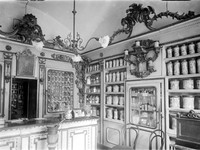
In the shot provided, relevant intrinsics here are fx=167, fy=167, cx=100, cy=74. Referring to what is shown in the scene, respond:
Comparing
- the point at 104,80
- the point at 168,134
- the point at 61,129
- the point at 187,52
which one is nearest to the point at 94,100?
the point at 104,80

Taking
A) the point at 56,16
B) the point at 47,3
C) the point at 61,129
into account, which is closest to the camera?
the point at 61,129

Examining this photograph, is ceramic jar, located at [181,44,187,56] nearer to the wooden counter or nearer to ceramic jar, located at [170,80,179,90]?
ceramic jar, located at [170,80,179,90]

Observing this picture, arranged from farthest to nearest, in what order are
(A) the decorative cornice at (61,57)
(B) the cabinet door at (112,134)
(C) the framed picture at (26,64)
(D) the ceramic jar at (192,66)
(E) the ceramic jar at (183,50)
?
1. (A) the decorative cornice at (61,57)
2. (B) the cabinet door at (112,134)
3. (C) the framed picture at (26,64)
4. (E) the ceramic jar at (183,50)
5. (D) the ceramic jar at (192,66)

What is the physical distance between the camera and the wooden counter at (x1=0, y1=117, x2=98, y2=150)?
7.68ft

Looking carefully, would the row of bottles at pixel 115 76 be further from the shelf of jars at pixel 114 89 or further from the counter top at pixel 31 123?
the counter top at pixel 31 123

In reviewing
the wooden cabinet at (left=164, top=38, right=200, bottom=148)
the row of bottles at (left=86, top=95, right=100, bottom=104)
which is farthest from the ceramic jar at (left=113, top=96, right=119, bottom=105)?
the wooden cabinet at (left=164, top=38, right=200, bottom=148)

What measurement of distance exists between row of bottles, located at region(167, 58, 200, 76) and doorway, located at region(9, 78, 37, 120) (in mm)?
3034

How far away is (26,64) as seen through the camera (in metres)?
3.89

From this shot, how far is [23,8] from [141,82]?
313cm

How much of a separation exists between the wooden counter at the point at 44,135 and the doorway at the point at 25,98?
1.28 meters

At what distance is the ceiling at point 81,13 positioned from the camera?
330 centimetres

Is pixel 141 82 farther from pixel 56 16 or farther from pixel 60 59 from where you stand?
pixel 56 16

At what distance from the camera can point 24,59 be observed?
3869 millimetres

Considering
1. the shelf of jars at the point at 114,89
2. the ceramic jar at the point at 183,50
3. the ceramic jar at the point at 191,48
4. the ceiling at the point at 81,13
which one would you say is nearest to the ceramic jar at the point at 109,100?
the shelf of jars at the point at 114,89
